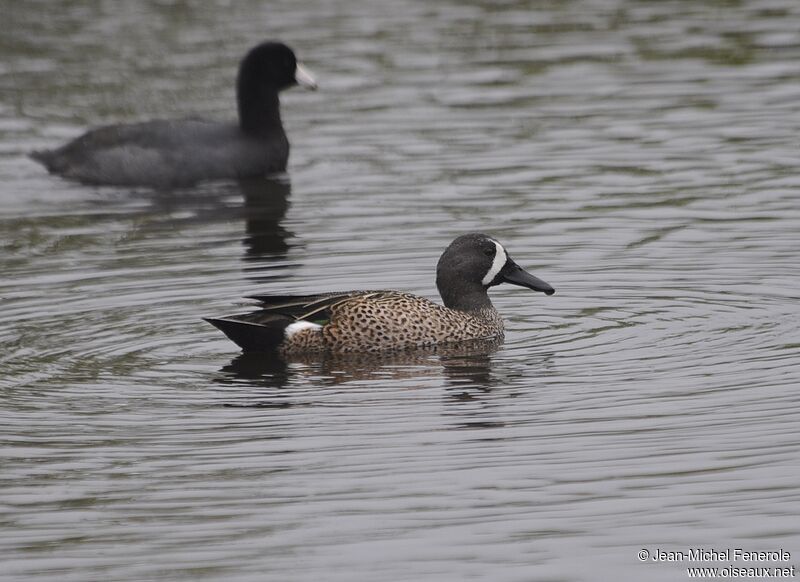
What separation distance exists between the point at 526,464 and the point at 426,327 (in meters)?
3.14

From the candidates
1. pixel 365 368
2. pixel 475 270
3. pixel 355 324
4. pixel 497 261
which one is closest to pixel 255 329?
pixel 355 324

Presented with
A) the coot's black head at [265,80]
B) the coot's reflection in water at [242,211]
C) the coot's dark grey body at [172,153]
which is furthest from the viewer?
the coot's black head at [265,80]

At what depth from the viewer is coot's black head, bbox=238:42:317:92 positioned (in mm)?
19172

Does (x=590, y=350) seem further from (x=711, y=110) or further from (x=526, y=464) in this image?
(x=711, y=110)

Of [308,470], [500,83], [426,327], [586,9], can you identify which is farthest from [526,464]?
[586,9]

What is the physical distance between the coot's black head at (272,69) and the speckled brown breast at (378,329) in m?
8.15

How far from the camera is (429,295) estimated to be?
41.8 ft

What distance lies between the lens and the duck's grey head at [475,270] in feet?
38.3

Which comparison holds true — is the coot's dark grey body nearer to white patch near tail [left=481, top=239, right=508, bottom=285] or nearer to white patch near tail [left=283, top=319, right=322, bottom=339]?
white patch near tail [left=481, top=239, right=508, bottom=285]

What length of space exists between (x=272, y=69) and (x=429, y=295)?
716 centimetres

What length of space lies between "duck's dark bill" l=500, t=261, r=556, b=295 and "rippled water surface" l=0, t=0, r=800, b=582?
27cm

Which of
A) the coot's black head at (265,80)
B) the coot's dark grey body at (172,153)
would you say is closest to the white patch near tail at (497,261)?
the coot's dark grey body at (172,153)

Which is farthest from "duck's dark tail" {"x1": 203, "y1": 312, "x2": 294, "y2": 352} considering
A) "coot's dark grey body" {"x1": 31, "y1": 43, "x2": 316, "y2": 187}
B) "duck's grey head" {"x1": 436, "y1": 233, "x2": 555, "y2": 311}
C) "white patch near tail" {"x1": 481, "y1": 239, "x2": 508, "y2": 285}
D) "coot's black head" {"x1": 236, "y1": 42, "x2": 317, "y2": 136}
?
"coot's black head" {"x1": 236, "y1": 42, "x2": 317, "y2": 136}

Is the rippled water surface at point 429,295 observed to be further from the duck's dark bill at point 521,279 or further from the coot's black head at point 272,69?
the coot's black head at point 272,69
